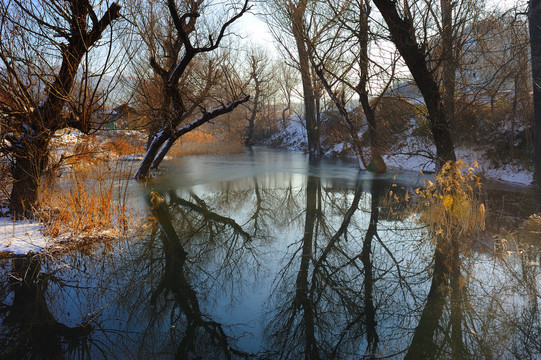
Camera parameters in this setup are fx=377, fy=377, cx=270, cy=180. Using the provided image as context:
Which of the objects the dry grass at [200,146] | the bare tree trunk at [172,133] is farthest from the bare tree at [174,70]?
the dry grass at [200,146]

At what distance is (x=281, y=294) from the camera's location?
380cm

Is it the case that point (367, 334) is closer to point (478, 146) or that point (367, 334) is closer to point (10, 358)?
point (10, 358)

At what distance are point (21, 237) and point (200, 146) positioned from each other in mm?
17347

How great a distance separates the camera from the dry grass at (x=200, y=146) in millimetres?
21125

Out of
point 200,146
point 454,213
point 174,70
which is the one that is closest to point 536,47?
point 454,213

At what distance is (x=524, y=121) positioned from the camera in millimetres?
11305

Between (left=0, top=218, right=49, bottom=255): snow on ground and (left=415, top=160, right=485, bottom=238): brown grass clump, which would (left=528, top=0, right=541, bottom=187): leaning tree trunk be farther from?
(left=0, top=218, right=49, bottom=255): snow on ground

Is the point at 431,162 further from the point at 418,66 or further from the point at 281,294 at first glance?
the point at 281,294

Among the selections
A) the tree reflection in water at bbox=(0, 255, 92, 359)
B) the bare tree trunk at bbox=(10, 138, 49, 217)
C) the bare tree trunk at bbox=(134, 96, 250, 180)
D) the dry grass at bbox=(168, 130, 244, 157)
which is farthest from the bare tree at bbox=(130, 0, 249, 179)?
the dry grass at bbox=(168, 130, 244, 157)

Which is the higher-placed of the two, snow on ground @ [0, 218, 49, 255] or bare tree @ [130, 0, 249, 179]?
bare tree @ [130, 0, 249, 179]

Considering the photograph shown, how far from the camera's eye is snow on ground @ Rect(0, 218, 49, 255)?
486 centimetres

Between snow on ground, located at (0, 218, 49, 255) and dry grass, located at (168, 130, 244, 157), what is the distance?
14.7 metres

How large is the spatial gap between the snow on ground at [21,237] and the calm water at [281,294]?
278mm

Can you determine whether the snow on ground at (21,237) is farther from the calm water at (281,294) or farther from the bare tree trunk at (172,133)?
the bare tree trunk at (172,133)
